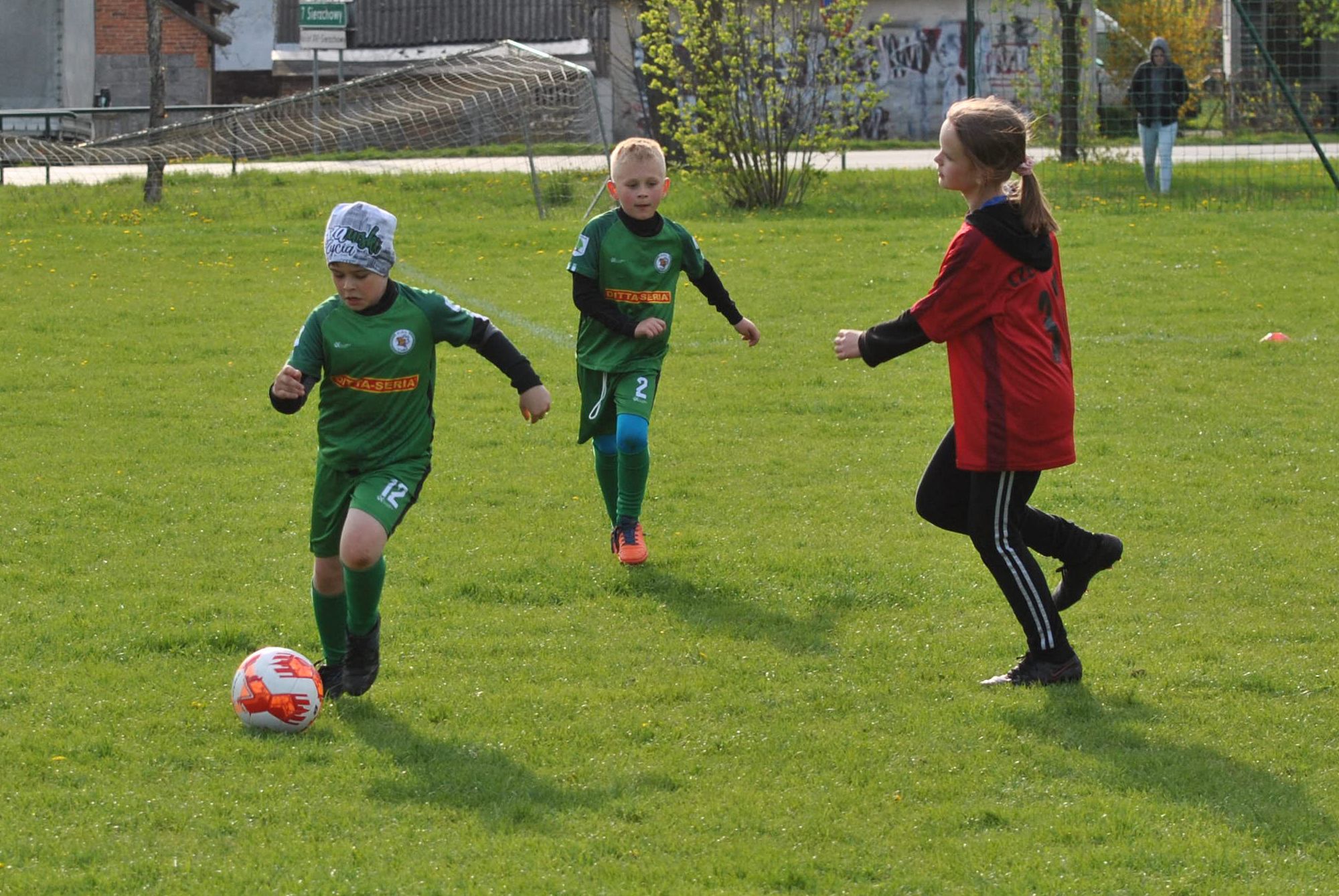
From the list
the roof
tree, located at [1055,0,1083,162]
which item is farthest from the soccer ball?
the roof

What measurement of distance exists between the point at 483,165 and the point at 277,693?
19.1 meters

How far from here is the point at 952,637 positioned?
18.4 feet

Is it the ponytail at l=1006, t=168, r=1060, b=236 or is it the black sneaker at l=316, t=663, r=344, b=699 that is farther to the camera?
the black sneaker at l=316, t=663, r=344, b=699

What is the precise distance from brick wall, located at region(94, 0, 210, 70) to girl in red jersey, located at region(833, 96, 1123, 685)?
3920 centimetres

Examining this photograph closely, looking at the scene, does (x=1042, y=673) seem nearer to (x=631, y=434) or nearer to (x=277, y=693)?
(x=631, y=434)

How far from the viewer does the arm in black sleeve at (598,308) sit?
6594mm

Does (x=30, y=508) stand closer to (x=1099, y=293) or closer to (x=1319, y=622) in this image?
(x=1319, y=622)

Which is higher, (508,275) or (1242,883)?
(508,275)

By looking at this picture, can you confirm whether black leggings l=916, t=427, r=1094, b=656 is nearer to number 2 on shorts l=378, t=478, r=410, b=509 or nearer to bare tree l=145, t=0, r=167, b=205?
number 2 on shorts l=378, t=478, r=410, b=509

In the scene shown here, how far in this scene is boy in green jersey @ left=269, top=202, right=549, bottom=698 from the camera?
15.8 ft

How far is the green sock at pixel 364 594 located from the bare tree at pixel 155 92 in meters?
16.1

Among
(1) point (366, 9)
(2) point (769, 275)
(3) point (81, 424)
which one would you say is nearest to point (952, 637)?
(3) point (81, 424)

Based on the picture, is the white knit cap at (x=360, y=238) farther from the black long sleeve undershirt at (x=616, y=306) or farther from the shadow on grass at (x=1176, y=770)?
the shadow on grass at (x=1176, y=770)

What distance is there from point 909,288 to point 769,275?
147 cm
